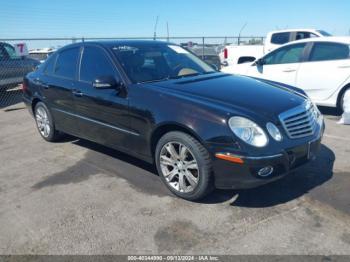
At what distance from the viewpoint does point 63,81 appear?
506 centimetres

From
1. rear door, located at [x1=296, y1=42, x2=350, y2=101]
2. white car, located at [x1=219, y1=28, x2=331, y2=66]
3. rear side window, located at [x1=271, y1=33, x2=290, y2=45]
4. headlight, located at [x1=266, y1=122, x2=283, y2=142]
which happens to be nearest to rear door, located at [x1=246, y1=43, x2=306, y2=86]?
rear door, located at [x1=296, y1=42, x2=350, y2=101]

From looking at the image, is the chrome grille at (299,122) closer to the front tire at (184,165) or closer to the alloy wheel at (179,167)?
the front tire at (184,165)

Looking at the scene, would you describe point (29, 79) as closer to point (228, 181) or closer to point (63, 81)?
point (63, 81)

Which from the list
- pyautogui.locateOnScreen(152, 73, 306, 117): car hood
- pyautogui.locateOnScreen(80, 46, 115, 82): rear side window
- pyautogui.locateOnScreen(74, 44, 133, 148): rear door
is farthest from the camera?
pyautogui.locateOnScreen(80, 46, 115, 82): rear side window

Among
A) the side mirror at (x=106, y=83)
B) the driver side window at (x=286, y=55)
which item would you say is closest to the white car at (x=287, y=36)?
the driver side window at (x=286, y=55)

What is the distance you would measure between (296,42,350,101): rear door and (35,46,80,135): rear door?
467 centimetres

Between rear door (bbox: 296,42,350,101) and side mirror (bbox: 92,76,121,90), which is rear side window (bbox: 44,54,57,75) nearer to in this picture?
side mirror (bbox: 92,76,121,90)

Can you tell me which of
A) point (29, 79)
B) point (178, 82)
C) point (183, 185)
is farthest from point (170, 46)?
point (29, 79)

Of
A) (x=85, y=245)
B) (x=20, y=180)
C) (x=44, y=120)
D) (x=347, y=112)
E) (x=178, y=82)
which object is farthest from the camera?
(x=347, y=112)

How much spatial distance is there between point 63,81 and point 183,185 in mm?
2564

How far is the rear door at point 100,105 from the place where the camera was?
4.12 metres

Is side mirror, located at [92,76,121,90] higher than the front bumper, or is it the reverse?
side mirror, located at [92,76,121,90]

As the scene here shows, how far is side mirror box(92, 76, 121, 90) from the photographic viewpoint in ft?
13.1

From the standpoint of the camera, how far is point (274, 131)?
3246mm
